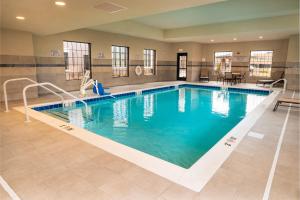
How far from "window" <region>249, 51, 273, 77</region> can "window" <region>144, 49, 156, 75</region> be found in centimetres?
585

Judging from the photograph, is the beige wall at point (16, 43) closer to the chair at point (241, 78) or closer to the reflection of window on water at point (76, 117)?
the reflection of window on water at point (76, 117)

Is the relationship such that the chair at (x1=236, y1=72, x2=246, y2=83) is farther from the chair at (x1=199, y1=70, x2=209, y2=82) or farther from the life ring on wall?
the life ring on wall

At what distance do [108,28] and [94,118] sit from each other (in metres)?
4.70

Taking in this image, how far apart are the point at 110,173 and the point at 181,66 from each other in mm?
11927

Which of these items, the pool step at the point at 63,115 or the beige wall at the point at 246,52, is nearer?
the pool step at the point at 63,115

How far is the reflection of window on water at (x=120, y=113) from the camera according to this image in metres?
4.79

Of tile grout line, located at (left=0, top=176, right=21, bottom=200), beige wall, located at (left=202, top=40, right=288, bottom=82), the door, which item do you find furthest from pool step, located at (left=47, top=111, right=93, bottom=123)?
beige wall, located at (left=202, top=40, right=288, bottom=82)

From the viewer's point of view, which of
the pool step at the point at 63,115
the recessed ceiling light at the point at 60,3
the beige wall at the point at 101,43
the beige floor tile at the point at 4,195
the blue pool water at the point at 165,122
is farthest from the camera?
the beige wall at the point at 101,43

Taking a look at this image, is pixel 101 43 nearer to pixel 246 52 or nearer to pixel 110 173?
pixel 110 173

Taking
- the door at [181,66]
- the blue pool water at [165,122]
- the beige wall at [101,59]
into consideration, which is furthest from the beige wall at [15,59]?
the door at [181,66]

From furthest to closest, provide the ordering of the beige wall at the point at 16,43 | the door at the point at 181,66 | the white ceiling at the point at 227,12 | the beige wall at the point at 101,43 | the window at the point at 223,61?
the door at the point at 181,66, the window at the point at 223,61, the beige wall at the point at 101,43, the white ceiling at the point at 227,12, the beige wall at the point at 16,43

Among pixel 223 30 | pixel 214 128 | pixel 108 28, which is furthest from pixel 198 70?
pixel 214 128

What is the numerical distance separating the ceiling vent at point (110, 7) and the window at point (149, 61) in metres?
7.91

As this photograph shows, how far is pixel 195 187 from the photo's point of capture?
6.36 feet
